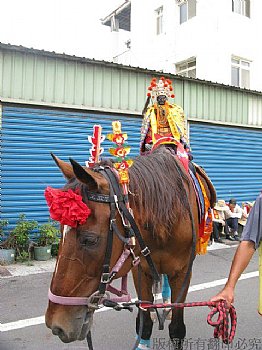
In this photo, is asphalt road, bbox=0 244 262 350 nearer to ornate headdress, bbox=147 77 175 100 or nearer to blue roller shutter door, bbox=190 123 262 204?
ornate headdress, bbox=147 77 175 100

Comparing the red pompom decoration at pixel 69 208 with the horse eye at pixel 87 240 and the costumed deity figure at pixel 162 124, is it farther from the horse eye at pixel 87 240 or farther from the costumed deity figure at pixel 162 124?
the costumed deity figure at pixel 162 124

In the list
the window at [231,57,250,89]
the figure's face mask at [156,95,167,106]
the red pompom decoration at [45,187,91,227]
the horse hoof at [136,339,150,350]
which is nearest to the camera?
the red pompom decoration at [45,187,91,227]

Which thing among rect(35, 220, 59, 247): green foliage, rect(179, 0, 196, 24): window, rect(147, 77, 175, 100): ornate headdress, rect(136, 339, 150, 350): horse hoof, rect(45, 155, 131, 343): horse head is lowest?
rect(136, 339, 150, 350): horse hoof

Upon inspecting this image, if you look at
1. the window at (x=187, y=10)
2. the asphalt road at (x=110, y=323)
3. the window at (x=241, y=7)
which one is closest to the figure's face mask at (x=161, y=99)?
the asphalt road at (x=110, y=323)

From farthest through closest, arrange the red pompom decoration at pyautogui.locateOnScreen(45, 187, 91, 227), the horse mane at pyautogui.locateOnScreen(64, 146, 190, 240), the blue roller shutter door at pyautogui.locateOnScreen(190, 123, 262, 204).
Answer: the blue roller shutter door at pyautogui.locateOnScreen(190, 123, 262, 204), the horse mane at pyautogui.locateOnScreen(64, 146, 190, 240), the red pompom decoration at pyautogui.locateOnScreen(45, 187, 91, 227)

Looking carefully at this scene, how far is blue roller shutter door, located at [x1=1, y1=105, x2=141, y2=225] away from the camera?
7598mm

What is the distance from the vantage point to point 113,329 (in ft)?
13.8

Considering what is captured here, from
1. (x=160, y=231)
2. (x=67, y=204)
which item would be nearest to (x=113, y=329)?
(x=160, y=231)

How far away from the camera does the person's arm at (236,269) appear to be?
213 cm

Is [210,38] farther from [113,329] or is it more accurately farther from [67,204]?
[67,204]

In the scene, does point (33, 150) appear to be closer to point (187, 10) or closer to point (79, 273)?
point (79, 273)

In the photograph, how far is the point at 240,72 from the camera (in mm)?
14711

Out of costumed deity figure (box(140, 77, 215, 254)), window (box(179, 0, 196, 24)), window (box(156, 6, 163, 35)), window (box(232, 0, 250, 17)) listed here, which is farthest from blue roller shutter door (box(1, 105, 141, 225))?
window (box(156, 6, 163, 35))

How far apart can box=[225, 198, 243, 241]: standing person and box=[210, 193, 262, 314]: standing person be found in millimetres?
8378
